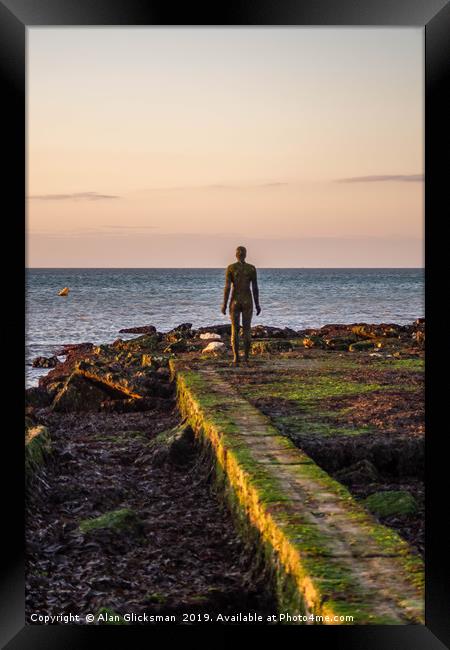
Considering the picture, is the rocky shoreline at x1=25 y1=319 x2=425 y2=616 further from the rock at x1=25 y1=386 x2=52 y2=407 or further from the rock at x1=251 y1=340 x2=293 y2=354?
the rock at x1=251 y1=340 x2=293 y2=354

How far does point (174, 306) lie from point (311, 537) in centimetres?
5830

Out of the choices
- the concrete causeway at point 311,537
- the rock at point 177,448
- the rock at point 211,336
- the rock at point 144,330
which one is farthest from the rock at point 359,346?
the rock at point 144,330

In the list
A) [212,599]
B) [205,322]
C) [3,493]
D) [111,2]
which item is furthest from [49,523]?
[205,322]

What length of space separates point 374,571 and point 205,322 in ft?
144

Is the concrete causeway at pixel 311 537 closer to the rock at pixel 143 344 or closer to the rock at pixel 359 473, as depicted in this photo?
the rock at pixel 359 473

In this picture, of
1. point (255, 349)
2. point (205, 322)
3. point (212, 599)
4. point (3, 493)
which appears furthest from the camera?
point (205, 322)

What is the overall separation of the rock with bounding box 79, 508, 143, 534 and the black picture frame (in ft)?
7.99

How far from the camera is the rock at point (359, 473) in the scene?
8.48 m

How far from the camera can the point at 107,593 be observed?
252 inches

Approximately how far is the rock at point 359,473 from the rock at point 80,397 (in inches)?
259

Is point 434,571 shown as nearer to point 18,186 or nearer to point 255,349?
point 18,186

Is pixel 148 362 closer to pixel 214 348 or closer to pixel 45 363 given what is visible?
pixel 214 348

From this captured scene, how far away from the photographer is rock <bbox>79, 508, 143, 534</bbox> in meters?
7.62

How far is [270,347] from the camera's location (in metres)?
18.0
